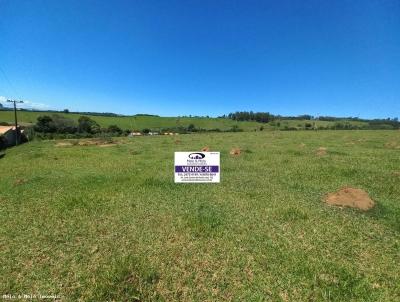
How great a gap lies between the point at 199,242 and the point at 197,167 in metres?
3.81

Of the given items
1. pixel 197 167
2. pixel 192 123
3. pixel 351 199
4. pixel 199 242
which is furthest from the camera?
pixel 192 123

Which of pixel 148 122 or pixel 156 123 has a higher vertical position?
pixel 148 122

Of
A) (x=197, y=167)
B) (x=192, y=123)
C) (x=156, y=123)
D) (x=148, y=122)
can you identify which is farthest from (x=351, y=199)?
(x=148, y=122)

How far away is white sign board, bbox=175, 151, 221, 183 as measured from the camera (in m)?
9.91

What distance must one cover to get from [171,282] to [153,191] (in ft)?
19.6

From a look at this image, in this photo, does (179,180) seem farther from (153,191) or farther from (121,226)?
(121,226)

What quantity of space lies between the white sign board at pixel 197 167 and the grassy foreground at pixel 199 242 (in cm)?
60

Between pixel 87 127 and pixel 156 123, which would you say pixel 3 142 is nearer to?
pixel 87 127

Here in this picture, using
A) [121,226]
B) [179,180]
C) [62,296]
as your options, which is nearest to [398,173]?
[179,180]

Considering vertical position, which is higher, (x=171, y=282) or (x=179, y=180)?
(x=179, y=180)

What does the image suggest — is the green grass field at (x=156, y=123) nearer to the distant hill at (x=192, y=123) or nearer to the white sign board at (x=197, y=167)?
the distant hill at (x=192, y=123)

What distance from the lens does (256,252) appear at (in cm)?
636

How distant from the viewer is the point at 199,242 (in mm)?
6836

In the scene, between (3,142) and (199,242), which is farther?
(3,142)
